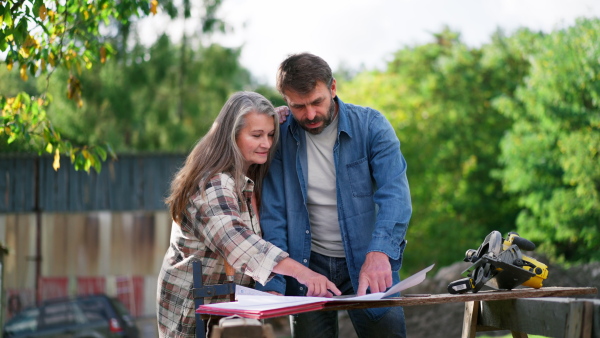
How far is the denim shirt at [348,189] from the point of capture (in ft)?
10.6

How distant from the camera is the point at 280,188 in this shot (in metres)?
3.39

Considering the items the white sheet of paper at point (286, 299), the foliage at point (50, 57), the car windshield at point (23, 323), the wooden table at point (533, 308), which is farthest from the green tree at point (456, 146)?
the white sheet of paper at point (286, 299)

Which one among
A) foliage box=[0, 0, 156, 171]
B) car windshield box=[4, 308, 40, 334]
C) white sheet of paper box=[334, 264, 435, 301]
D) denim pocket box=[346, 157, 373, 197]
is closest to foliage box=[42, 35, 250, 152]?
car windshield box=[4, 308, 40, 334]

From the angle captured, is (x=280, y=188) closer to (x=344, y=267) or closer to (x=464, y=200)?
(x=344, y=267)

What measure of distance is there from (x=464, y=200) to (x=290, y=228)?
15969 mm

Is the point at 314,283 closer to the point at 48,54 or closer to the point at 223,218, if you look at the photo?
the point at 223,218

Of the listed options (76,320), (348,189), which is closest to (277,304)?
(348,189)

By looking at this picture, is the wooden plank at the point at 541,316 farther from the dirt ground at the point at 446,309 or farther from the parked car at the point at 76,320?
the parked car at the point at 76,320

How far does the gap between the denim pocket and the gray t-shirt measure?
94mm

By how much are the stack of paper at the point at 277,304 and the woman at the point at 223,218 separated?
25cm

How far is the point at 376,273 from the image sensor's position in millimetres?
2945

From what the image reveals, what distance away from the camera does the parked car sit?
A: 38.5 ft

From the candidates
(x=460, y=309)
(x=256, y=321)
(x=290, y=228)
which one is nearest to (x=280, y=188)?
(x=290, y=228)

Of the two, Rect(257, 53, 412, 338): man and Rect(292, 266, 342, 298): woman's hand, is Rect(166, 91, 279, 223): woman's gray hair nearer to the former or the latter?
Rect(257, 53, 412, 338): man
